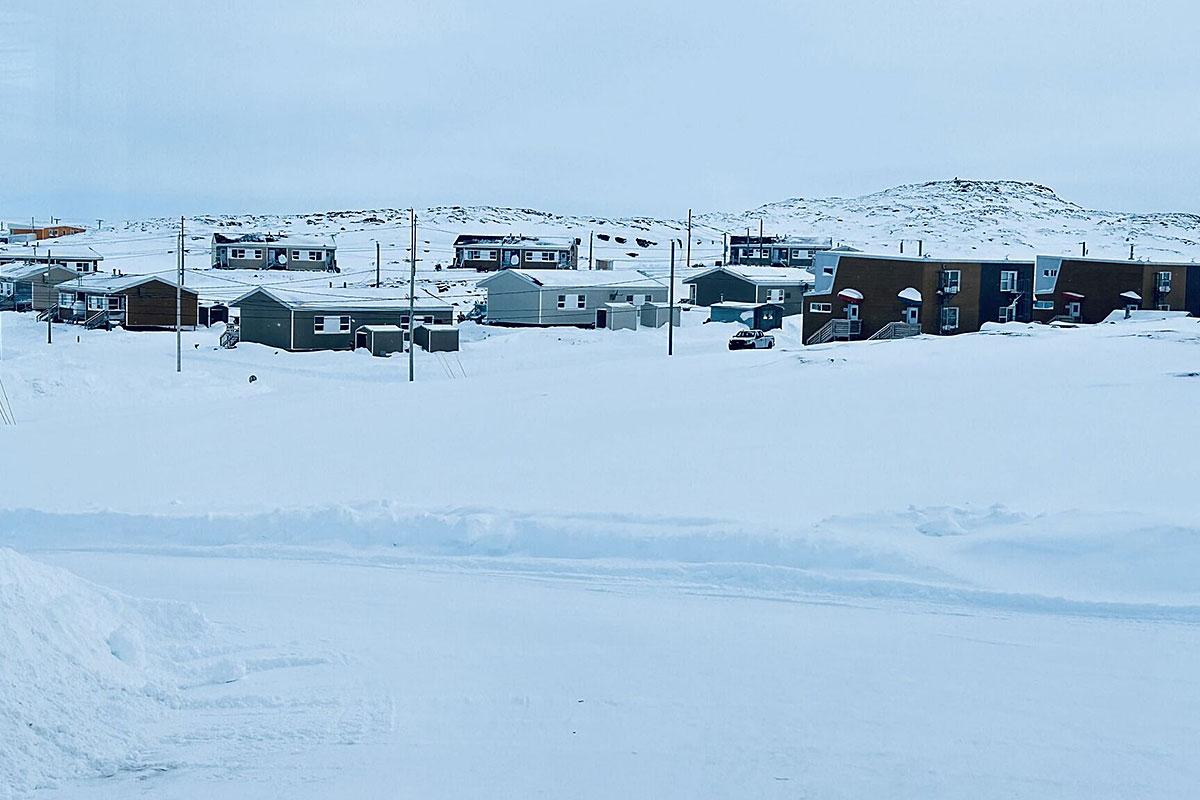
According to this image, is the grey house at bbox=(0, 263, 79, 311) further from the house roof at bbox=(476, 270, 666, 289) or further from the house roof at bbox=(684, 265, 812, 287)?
the house roof at bbox=(684, 265, 812, 287)

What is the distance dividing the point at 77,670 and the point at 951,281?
4267 centimetres

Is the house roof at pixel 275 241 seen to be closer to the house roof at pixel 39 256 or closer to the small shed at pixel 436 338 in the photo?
the house roof at pixel 39 256

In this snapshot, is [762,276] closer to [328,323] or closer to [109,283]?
[328,323]

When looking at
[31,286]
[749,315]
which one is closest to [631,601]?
[749,315]

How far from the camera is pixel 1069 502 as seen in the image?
12.1m

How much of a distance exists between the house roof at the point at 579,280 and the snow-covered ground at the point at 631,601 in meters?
35.1

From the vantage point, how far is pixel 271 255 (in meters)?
83.6

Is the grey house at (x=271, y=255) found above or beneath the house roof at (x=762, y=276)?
above

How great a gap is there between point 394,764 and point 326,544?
5.22 metres

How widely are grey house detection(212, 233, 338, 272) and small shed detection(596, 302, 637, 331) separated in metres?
33.7

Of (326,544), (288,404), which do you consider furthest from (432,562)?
(288,404)

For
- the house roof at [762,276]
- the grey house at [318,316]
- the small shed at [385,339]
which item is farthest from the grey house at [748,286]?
the small shed at [385,339]

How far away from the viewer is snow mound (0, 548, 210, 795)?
236 inches

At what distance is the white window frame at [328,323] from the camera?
47062 millimetres
